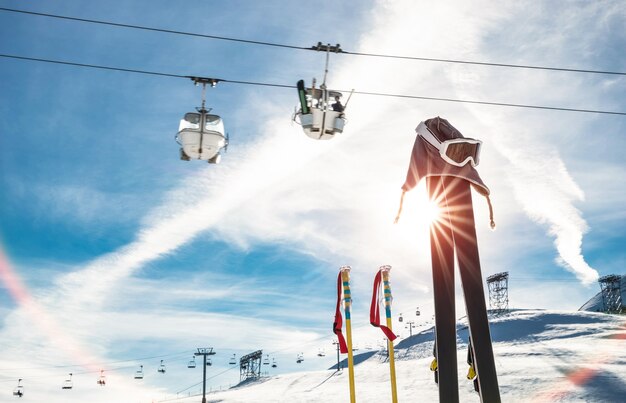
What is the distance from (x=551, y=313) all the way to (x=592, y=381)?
5033 centimetres

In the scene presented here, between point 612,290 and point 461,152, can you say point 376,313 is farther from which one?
point 612,290

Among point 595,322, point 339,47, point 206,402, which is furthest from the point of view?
point 595,322

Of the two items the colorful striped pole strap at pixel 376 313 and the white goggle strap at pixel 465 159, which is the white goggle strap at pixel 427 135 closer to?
the white goggle strap at pixel 465 159

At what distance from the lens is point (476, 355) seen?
7.30 m

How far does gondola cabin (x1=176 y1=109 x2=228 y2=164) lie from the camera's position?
9.30 metres

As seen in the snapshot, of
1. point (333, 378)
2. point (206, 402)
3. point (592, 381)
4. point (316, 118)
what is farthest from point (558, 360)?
point (316, 118)

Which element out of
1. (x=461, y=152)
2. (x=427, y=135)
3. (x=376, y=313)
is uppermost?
(x=427, y=135)

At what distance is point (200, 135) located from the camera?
366 inches

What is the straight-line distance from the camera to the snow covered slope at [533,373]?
80.5 feet

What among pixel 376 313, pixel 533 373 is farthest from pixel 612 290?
pixel 376 313

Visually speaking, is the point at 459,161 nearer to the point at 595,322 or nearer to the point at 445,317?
the point at 445,317

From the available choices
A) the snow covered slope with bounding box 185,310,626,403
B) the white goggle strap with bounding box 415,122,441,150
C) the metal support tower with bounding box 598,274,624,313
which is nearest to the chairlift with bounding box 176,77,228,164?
the white goggle strap with bounding box 415,122,441,150

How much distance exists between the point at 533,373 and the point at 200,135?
2591cm

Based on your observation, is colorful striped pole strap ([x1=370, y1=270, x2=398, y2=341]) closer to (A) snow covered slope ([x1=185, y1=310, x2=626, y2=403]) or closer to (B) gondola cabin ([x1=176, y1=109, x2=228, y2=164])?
(B) gondola cabin ([x1=176, y1=109, x2=228, y2=164])
